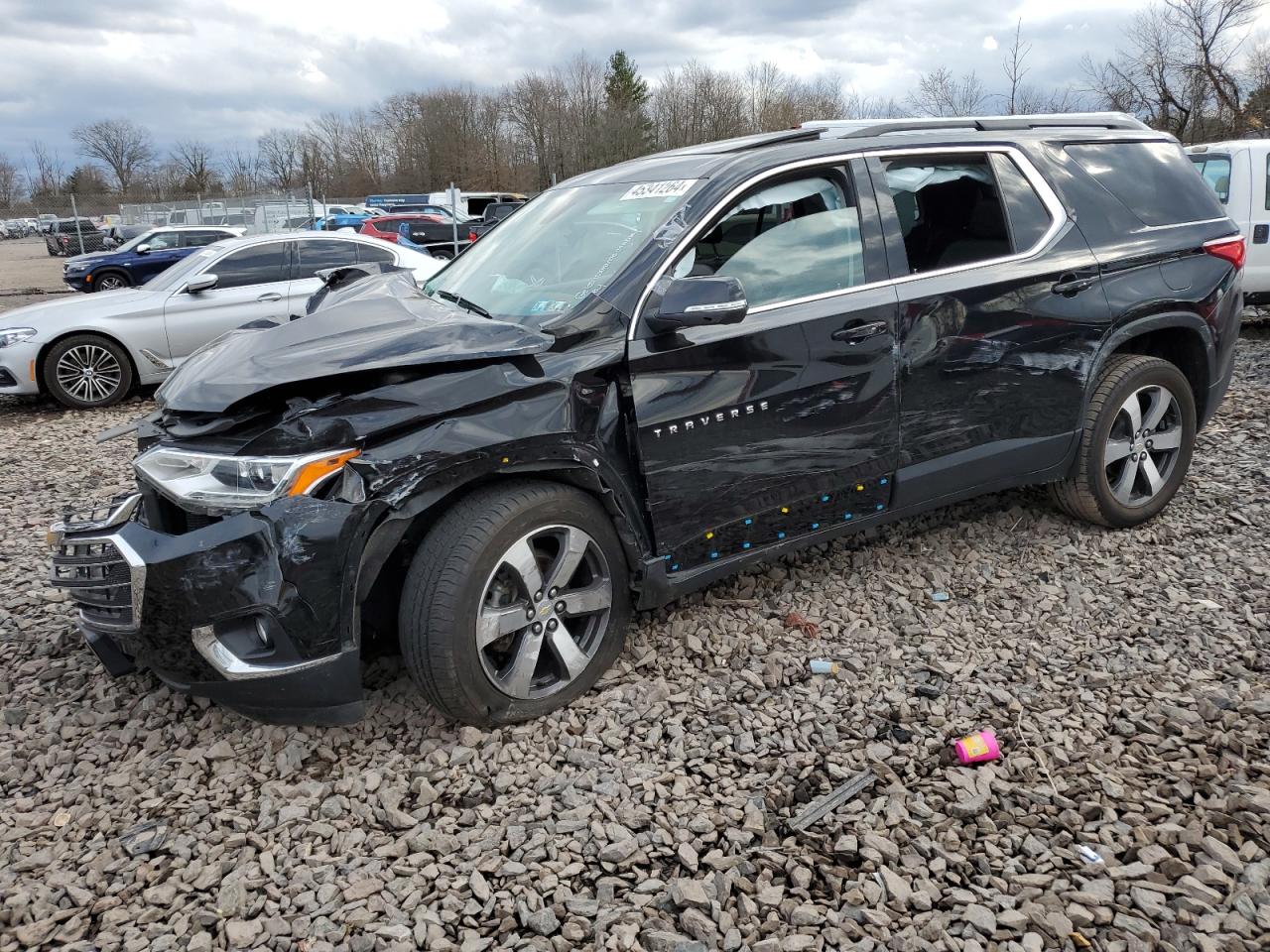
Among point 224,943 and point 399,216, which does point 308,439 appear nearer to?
point 224,943

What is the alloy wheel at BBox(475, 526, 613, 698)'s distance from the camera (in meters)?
2.90

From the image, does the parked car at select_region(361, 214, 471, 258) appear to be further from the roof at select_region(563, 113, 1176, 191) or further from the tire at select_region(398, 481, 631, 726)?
the tire at select_region(398, 481, 631, 726)

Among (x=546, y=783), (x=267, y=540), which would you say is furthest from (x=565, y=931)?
(x=267, y=540)

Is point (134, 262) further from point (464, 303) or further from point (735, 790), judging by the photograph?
point (735, 790)

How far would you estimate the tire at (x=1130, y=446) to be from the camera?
163 inches

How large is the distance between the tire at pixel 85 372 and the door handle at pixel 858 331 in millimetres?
7656

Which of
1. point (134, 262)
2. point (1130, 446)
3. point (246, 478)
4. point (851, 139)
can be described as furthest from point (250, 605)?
point (134, 262)

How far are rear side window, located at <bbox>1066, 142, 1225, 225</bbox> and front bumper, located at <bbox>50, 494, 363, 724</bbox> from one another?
3667mm

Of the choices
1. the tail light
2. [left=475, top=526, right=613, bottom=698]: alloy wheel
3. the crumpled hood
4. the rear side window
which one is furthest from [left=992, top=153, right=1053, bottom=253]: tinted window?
[left=475, top=526, right=613, bottom=698]: alloy wheel

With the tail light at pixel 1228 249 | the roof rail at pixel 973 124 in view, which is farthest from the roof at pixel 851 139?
the tail light at pixel 1228 249

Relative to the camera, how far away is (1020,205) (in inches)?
153

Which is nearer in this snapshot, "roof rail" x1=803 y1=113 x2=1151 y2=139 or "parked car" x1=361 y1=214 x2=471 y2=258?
"roof rail" x1=803 y1=113 x2=1151 y2=139

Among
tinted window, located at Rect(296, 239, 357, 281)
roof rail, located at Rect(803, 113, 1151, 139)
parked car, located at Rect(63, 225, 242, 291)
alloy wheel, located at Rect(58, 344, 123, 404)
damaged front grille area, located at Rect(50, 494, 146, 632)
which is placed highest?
parked car, located at Rect(63, 225, 242, 291)

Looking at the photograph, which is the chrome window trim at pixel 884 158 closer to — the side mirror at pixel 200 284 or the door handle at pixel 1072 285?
the door handle at pixel 1072 285
